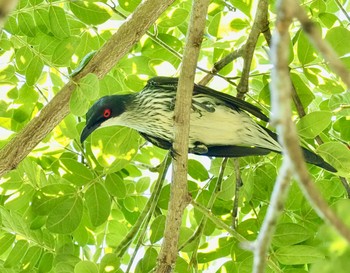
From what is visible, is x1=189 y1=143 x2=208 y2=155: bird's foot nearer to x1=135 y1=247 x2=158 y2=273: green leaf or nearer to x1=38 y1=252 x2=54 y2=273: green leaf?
x1=135 y1=247 x2=158 y2=273: green leaf

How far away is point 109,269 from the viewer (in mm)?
2861

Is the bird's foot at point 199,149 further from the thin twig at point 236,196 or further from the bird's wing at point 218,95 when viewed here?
the thin twig at point 236,196

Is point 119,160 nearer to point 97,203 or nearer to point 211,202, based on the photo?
point 97,203

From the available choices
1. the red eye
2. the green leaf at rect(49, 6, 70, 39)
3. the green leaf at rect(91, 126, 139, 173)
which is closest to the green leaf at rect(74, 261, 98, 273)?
the green leaf at rect(91, 126, 139, 173)

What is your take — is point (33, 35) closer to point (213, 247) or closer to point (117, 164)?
point (117, 164)

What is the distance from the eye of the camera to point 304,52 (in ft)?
10.8

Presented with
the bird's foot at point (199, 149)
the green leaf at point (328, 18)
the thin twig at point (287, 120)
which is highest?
the green leaf at point (328, 18)

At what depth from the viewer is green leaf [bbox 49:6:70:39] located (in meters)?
3.37

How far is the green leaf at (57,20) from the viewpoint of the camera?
11.1 ft

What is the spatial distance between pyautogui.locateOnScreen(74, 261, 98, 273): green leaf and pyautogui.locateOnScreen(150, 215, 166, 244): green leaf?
1.80ft

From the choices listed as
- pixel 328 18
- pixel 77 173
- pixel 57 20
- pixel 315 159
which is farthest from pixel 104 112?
pixel 328 18

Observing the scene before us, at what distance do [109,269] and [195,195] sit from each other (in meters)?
0.89

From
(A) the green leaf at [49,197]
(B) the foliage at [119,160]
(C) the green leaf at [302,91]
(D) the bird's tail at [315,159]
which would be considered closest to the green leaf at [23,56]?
(B) the foliage at [119,160]

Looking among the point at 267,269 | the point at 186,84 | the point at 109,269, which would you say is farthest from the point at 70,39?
the point at 267,269
